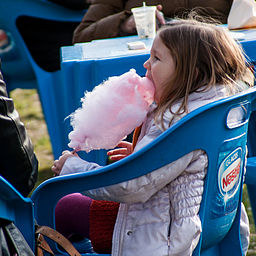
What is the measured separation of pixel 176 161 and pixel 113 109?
255 millimetres

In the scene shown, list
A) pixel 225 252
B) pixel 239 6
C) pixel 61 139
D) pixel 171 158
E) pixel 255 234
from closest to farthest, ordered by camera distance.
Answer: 1. pixel 171 158
2. pixel 225 252
3. pixel 239 6
4. pixel 255 234
5. pixel 61 139

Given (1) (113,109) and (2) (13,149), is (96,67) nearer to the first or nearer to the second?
(1) (113,109)

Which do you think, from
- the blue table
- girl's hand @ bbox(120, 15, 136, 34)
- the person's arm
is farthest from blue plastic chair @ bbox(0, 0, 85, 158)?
the blue table

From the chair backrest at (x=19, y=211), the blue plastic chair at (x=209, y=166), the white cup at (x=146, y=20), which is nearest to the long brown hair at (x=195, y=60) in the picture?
the blue plastic chair at (x=209, y=166)

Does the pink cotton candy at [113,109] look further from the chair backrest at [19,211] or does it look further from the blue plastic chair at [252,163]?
the blue plastic chair at [252,163]

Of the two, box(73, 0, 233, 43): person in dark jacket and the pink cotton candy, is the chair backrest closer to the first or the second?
the pink cotton candy

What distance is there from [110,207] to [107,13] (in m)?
1.91

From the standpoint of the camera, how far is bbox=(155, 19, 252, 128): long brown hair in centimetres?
142

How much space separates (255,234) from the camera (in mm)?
2605

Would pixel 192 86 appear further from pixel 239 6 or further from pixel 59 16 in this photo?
pixel 59 16

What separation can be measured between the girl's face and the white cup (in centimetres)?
91

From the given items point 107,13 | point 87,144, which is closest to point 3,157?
point 87,144

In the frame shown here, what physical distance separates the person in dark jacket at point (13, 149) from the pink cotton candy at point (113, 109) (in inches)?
6.3

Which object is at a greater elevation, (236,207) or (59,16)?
(236,207)
